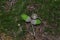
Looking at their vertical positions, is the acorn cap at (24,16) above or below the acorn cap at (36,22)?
above

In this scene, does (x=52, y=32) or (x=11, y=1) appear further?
(x=11, y=1)

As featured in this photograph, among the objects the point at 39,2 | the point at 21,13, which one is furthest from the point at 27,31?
the point at 39,2

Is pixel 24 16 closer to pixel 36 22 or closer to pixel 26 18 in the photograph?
pixel 26 18

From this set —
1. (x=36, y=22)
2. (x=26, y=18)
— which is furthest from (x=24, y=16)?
(x=36, y=22)

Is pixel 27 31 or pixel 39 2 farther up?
pixel 39 2

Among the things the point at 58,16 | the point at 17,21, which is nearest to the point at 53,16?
the point at 58,16

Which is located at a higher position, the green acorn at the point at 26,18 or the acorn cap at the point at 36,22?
the green acorn at the point at 26,18

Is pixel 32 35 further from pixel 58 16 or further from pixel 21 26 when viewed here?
pixel 58 16

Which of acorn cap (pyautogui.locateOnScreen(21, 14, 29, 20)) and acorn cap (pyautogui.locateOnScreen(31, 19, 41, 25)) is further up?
acorn cap (pyautogui.locateOnScreen(21, 14, 29, 20))

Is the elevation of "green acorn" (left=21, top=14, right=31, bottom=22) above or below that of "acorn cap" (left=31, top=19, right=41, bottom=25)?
above
